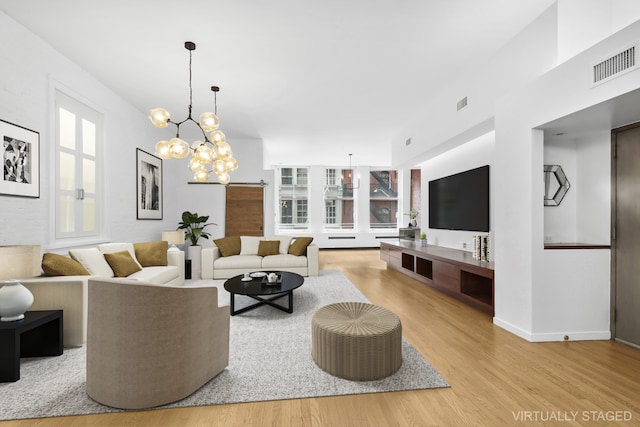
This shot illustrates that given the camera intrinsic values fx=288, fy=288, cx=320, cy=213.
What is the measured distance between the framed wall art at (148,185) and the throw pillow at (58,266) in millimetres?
2328

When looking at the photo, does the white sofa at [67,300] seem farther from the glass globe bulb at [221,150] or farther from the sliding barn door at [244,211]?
the sliding barn door at [244,211]

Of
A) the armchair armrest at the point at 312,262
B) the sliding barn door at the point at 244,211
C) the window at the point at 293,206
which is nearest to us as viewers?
the armchair armrest at the point at 312,262

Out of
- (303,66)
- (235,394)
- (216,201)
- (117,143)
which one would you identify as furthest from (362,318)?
(216,201)

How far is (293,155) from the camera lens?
8.47 metres

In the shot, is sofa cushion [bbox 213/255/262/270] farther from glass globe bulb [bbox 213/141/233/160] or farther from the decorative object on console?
the decorative object on console

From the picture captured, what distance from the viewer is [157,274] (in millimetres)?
3750

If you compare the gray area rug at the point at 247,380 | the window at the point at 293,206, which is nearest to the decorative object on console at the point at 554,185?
the gray area rug at the point at 247,380

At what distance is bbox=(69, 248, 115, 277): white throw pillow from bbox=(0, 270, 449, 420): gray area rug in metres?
0.99

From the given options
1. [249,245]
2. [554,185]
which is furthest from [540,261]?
[249,245]

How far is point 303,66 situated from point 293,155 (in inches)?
194

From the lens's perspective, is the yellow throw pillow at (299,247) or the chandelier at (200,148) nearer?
the chandelier at (200,148)

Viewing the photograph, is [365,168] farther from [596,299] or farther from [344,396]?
[344,396]

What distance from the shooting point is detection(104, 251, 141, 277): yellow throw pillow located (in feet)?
11.6

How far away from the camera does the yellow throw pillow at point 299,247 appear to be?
550 centimetres
